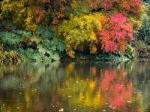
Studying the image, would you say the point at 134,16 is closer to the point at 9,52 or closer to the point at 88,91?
the point at 9,52

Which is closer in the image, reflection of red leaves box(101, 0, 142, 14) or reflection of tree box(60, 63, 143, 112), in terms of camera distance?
reflection of tree box(60, 63, 143, 112)

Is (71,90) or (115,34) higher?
(115,34)

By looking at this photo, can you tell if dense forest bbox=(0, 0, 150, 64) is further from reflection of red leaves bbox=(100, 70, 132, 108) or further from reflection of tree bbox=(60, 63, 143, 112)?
reflection of red leaves bbox=(100, 70, 132, 108)

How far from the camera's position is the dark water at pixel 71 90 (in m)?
12.5

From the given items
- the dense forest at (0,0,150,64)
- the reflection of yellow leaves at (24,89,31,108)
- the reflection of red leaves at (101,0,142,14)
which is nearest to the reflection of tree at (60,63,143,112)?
the reflection of yellow leaves at (24,89,31,108)

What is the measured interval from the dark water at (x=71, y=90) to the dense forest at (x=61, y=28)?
4456mm

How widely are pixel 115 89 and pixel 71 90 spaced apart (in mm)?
1550

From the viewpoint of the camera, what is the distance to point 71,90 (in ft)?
50.5

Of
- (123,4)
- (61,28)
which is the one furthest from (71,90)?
(123,4)

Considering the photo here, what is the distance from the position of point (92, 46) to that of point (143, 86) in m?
11.0

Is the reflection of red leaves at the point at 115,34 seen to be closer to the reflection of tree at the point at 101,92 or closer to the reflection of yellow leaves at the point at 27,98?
the reflection of tree at the point at 101,92

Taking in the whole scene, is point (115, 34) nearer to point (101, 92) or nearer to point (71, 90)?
point (71, 90)

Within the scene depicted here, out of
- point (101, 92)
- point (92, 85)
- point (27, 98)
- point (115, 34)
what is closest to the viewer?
point (27, 98)

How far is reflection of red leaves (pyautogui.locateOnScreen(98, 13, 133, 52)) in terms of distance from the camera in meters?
27.3
